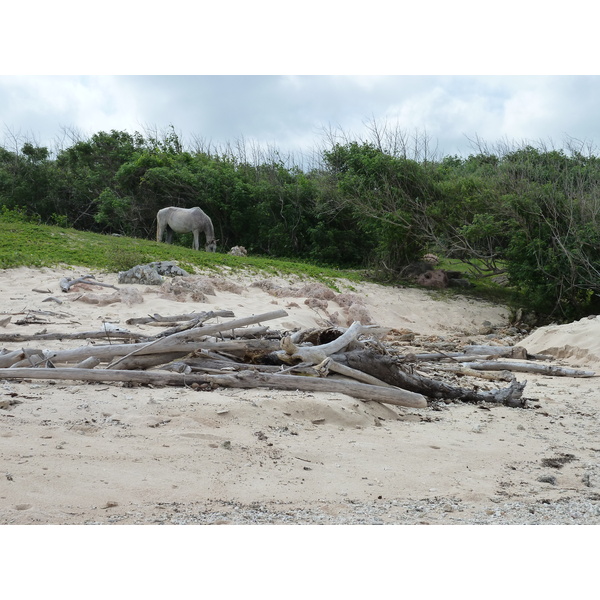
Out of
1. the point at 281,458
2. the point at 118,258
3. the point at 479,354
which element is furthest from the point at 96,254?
the point at 281,458

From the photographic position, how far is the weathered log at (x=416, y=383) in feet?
18.5

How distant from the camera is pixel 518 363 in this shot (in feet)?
26.3

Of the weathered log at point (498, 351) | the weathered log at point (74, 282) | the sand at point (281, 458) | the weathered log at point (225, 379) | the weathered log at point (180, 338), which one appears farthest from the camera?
the weathered log at point (74, 282)

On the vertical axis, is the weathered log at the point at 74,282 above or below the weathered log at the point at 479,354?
above

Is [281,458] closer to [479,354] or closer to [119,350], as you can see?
[119,350]

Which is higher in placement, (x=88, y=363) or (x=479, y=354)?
(x=88, y=363)

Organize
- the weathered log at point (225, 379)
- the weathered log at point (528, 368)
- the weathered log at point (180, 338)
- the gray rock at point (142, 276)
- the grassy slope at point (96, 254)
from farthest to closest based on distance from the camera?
the grassy slope at point (96, 254)
the gray rock at point (142, 276)
the weathered log at point (528, 368)
the weathered log at point (180, 338)
the weathered log at point (225, 379)

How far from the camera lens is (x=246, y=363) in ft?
18.6

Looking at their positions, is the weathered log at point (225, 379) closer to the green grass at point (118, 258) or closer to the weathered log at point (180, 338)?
the weathered log at point (180, 338)

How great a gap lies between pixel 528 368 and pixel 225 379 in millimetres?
4436

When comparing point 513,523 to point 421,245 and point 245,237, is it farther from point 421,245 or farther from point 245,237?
point 245,237

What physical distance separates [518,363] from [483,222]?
7.60 metres

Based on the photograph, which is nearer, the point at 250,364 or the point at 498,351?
the point at 250,364

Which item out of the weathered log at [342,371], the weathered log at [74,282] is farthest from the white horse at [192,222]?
the weathered log at [342,371]
